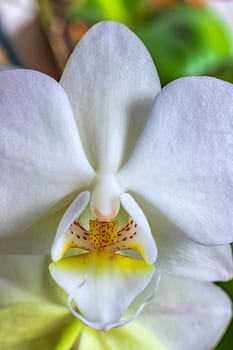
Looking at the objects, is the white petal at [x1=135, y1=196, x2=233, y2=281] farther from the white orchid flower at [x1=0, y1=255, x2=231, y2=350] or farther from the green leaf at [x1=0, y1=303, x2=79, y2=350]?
the green leaf at [x1=0, y1=303, x2=79, y2=350]

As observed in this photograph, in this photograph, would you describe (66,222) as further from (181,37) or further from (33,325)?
(181,37)

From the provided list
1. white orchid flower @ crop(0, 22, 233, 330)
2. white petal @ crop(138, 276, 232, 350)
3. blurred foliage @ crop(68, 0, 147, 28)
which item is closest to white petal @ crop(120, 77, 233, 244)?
white orchid flower @ crop(0, 22, 233, 330)

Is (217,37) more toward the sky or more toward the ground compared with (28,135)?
more toward the ground

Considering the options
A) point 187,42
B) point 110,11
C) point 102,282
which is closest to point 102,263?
point 102,282

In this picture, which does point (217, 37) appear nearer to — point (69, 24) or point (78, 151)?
point (69, 24)

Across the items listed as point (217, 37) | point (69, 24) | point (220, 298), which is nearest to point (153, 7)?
point (69, 24)

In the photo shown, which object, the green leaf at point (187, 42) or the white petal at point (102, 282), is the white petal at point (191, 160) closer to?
the white petal at point (102, 282)

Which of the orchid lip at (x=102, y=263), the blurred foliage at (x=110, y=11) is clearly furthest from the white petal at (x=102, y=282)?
the blurred foliage at (x=110, y=11)
